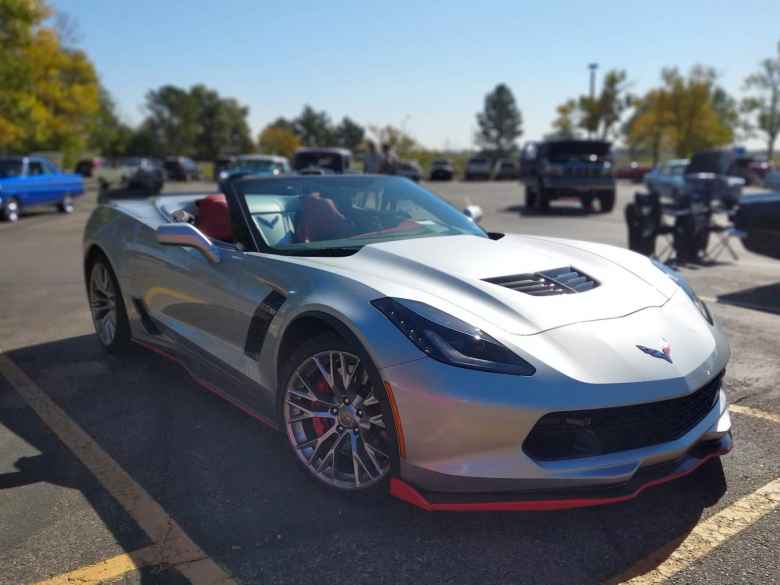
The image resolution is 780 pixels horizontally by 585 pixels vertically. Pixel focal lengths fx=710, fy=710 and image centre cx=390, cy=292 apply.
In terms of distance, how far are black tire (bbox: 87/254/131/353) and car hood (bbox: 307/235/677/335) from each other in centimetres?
224

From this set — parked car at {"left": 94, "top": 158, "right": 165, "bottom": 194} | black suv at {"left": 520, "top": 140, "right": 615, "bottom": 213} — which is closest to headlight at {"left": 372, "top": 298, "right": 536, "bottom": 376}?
parked car at {"left": 94, "top": 158, "right": 165, "bottom": 194}

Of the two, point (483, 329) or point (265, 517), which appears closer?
point (483, 329)

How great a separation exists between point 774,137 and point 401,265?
238 feet

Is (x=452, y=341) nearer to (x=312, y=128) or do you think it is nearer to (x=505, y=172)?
(x=505, y=172)

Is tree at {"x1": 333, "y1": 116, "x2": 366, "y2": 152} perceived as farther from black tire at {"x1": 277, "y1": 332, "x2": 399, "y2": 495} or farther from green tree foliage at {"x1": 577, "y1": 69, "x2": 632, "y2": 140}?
black tire at {"x1": 277, "y1": 332, "x2": 399, "y2": 495}

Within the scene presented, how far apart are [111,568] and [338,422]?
0.98m

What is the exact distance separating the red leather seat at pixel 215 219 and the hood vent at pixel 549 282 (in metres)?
1.62

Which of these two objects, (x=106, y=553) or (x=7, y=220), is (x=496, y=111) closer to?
(x=7, y=220)

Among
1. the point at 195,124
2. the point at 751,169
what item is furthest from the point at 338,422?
the point at 195,124

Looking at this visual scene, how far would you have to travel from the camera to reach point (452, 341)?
257 cm

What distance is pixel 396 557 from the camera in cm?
252

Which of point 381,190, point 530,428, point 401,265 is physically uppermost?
point 381,190

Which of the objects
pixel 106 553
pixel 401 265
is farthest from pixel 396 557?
pixel 401 265

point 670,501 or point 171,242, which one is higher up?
point 171,242
